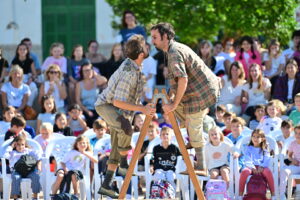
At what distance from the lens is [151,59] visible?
643 inches

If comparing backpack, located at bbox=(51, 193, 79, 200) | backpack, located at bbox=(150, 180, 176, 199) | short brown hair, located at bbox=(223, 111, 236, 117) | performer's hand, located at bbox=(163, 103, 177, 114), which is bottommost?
backpack, located at bbox=(51, 193, 79, 200)

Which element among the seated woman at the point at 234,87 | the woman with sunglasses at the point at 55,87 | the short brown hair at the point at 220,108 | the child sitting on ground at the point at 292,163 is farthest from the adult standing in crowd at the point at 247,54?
the child sitting on ground at the point at 292,163

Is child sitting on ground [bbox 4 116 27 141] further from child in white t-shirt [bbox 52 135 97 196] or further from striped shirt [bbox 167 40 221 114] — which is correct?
striped shirt [bbox 167 40 221 114]

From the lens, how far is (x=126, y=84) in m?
10.9

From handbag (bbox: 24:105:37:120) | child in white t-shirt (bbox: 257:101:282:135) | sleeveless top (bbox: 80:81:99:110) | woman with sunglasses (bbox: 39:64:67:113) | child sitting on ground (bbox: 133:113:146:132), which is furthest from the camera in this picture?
sleeveless top (bbox: 80:81:99:110)

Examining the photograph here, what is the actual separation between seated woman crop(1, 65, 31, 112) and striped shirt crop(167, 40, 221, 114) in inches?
199

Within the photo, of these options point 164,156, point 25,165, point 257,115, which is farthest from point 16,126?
point 257,115

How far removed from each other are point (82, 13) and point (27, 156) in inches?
355

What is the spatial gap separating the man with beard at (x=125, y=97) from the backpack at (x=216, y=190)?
4.51 feet

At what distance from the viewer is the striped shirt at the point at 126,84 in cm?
1088

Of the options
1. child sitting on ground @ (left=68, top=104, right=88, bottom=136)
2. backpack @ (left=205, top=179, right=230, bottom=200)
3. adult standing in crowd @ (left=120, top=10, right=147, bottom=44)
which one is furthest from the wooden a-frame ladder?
adult standing in crowd @ (left=120, top=10, right=147, bottom=44)

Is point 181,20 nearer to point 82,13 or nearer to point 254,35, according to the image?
point 254,35

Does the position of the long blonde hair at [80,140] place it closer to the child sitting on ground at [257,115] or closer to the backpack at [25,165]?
the backpack at [25,165]

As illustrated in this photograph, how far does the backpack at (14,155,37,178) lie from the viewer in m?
13.4
